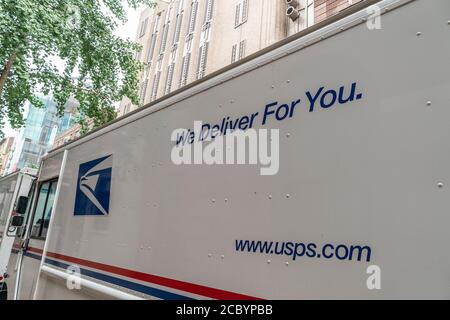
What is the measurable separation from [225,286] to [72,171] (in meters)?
3.08

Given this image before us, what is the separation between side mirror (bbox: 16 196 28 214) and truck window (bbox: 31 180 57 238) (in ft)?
1.44

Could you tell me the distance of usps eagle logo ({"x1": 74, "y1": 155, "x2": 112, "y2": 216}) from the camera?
3441mm

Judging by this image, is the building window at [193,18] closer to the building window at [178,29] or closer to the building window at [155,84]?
the building window at [178,29]

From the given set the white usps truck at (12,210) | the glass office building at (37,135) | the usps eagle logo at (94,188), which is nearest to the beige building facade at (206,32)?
the usps eagle logo at (94,188)

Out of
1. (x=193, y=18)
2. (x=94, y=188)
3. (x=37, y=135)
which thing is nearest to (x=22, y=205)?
(x=94, y=188)

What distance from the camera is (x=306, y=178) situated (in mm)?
1785

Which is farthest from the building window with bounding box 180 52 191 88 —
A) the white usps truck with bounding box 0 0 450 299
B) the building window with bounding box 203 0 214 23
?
the white usps truck with bounding box 0 0 450 299

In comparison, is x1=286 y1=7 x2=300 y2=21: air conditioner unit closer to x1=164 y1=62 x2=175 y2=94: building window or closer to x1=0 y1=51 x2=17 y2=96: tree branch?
x1=164 y1=62 x2=175 y2=94: building window

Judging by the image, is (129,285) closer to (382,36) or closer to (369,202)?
(369,202)

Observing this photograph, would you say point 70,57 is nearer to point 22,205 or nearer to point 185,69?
point 22,205

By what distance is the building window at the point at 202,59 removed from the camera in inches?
758

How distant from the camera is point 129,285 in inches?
110

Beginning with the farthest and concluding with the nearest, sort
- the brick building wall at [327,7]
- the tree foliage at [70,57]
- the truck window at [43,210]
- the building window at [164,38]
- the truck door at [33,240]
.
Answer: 1. the building window at [164,38]
2. the brick building wall at [327,7]
3. the tree foliage at [70,57]
4. the truck window at [43,210]
5. the truck door at [33,240]

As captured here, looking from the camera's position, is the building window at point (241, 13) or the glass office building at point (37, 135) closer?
the building window at point (241, 13)
